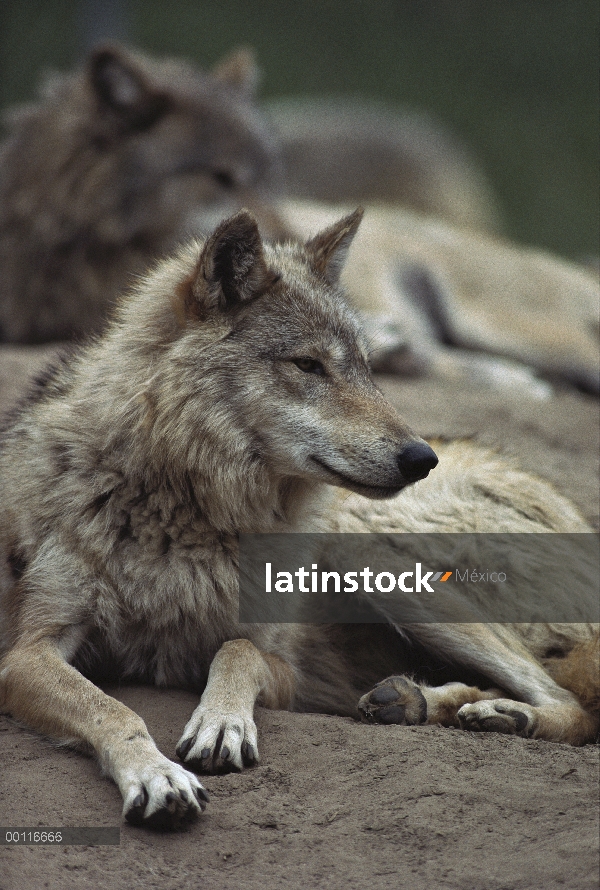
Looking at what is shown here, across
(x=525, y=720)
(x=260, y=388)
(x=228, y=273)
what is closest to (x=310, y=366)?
(x=260, y=388)

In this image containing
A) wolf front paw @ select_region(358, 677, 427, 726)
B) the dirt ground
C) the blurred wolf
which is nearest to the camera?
the dirt ground

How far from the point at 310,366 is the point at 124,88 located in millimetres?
4523

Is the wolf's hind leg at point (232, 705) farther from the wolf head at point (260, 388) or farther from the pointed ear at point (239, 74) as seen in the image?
the pointed ear at point (239, 74)

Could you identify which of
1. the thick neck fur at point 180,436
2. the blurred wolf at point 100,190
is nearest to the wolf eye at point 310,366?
the thick neck fur at point 180,436

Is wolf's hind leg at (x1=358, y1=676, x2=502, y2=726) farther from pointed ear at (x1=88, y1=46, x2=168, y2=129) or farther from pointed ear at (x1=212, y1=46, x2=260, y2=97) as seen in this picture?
pointed ear at (x1=212, y1=46, x2=260, y2=97)

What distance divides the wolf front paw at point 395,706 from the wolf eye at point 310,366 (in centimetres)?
113

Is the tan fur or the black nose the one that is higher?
the tan fur

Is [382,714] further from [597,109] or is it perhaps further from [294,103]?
[294,103]

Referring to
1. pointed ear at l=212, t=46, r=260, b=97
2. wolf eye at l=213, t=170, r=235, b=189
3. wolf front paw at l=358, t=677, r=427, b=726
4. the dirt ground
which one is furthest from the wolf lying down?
pointed ear at l=212, t=46, r=260, b=97

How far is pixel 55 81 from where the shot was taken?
7.70 m

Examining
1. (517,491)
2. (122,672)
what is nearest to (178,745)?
(122,672)

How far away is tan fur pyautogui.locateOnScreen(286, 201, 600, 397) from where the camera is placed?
775cm

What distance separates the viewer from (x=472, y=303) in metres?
8.39

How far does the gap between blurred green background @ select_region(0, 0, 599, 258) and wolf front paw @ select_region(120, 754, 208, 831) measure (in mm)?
13054
